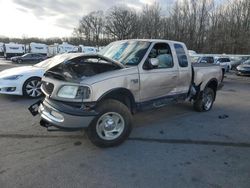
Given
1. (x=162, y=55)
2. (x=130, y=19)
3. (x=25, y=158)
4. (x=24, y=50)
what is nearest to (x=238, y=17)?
(x=130, y=19)

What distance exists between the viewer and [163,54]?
5.13m

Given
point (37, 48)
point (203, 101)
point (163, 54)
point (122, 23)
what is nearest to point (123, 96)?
point (163, 54)

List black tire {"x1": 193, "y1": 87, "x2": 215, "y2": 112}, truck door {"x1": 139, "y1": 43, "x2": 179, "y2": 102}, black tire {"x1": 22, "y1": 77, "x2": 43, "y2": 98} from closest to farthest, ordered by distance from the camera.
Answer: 1. truck door {"x1": 139, "y1": 43, "x2": 179, "y2": 102}
2. black tire {"x1": 193, "y1": 87, "x2": 215, "y2": 112}
3. black tire {"x1": 22, "y1": 77, "x2": 43, "y2": 98}

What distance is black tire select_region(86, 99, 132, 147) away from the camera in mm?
3787

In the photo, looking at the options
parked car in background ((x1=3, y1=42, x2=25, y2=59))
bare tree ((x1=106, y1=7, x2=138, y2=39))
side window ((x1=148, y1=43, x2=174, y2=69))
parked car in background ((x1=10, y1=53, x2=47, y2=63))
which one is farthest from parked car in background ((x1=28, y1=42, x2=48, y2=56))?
side window ((x1=148, y1=43, x2=174, y2=69))

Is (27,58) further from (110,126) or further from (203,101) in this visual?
(110,126)

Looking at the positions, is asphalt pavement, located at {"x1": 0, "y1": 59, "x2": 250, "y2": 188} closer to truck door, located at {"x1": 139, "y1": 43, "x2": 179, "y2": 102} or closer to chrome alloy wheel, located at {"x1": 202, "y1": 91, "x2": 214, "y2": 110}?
truck door, located at {"x1": 139, "y1": 43, "x2": 179, "y2": 102}

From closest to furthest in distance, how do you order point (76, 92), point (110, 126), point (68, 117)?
point (68, 117)
point (76, 92)
point (110, 126)

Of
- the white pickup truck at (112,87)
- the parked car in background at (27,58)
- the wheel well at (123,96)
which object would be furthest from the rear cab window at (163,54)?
the parked car in background at (27,58)

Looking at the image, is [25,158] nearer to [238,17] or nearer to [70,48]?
[70,48]

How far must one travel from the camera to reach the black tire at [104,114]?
12.4 ft

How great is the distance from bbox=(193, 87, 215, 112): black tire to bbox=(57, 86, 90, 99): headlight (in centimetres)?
395

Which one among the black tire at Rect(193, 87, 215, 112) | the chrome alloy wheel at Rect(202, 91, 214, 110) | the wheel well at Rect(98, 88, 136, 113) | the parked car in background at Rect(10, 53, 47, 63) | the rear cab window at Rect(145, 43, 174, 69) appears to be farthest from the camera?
the parked car in background at Rect(10, 53, 47, 63)

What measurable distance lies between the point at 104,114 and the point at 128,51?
5.61 ft
